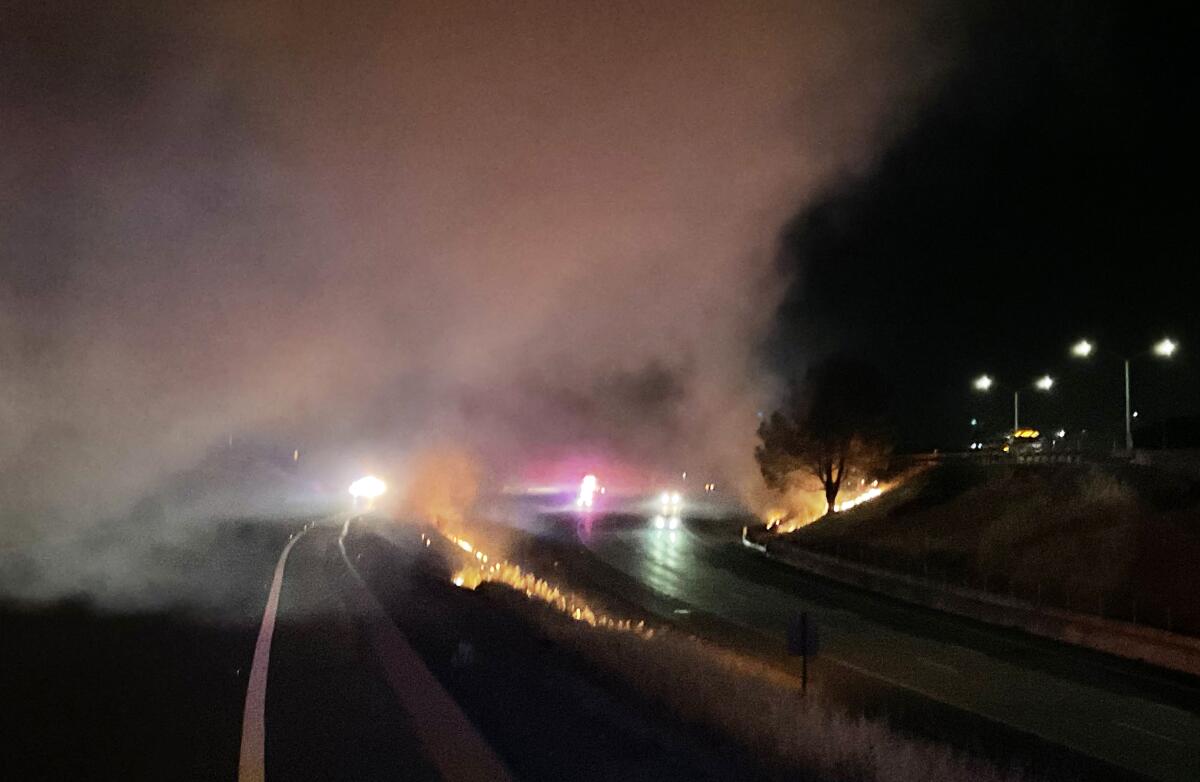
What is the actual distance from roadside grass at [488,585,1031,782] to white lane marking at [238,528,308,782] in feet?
14.5

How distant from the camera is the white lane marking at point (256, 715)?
9.18 meters

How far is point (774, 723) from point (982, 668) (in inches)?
692

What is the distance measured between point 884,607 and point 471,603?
20.9 m

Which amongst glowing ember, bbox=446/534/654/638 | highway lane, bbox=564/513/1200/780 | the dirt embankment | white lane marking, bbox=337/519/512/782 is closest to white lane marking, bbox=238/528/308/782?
white lane marking, bbox=337/519/512/782

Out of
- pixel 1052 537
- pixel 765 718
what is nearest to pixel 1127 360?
pixel 1052 537

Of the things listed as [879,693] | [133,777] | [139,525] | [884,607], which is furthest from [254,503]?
[133,777]

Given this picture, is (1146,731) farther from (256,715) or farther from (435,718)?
(256,715)

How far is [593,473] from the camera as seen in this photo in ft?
404

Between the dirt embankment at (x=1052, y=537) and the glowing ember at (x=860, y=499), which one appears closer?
the dirt embankment at (x=1052, y=537)

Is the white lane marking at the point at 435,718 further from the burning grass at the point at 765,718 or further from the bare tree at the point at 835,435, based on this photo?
the bare tree at the point at 835,435

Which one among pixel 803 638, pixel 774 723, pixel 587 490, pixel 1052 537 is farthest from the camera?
pixel 587 490

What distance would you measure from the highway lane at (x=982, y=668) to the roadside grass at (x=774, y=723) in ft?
18.1

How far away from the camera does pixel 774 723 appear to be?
520 inches

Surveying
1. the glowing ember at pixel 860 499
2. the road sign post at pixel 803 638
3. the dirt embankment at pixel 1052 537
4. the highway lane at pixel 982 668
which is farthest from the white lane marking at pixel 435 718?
the glowing ember at pixel 860 499
